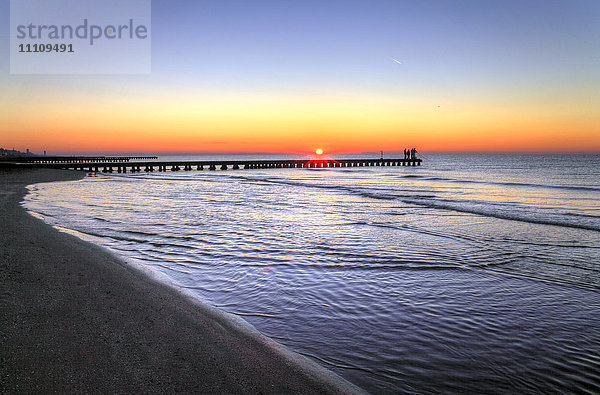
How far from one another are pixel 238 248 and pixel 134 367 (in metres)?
6.25

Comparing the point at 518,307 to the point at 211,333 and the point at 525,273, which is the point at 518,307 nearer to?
the point at 525,273

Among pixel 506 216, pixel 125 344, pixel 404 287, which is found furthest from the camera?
pixel 506 216

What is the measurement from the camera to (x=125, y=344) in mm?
3885

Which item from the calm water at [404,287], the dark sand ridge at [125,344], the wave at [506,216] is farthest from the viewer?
the wave at [506,216]

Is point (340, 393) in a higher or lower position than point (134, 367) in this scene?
lower

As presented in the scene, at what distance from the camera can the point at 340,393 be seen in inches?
133

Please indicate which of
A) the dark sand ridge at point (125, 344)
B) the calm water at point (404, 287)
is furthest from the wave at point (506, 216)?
the dark sand ridge at point (125, 344)

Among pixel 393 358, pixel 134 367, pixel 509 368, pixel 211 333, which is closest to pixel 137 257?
pixel 211 333

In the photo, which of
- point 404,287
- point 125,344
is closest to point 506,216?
point 404,287

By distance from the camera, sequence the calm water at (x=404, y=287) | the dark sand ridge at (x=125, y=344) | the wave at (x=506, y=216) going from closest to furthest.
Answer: the dark sand ridge at (x=125, y=344), the calm water at (x=404, y=287), the wave at (x=506, y=216)

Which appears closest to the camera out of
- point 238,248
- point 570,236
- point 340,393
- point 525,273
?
point 340,393

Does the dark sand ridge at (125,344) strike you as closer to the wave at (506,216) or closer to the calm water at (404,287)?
the calm water at (404,287)

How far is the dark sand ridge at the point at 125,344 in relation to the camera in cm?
323

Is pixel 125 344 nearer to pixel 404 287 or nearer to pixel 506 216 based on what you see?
pixel 404 287
